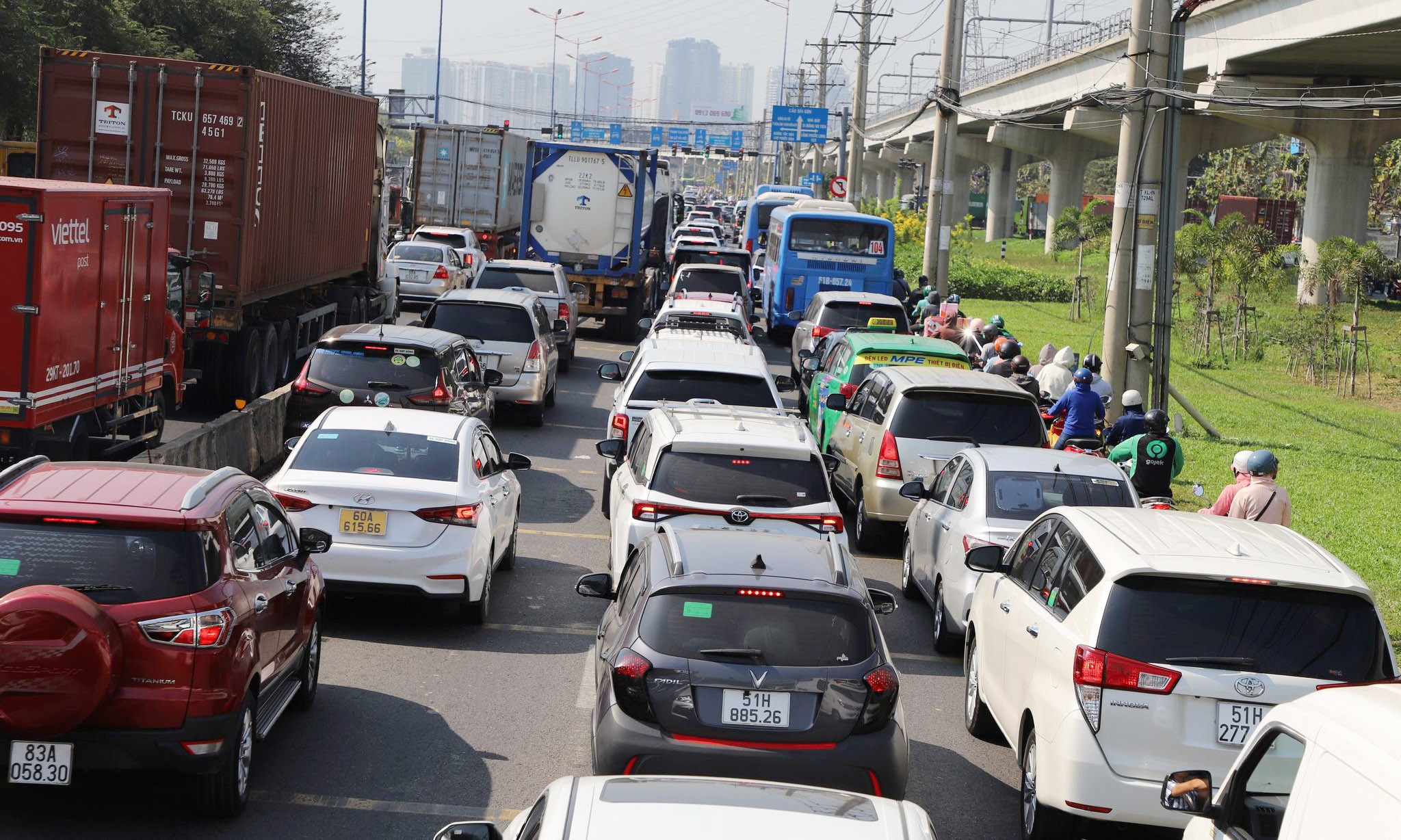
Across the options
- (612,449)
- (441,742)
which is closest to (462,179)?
(612,449)

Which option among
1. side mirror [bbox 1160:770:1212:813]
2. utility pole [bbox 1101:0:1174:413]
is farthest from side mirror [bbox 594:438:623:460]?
side mirror [bbox 1160:770:1212:813]

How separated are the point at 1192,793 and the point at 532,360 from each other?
16.7 m

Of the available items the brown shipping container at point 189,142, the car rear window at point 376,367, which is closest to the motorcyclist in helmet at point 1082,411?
the car rear window at point 376,367

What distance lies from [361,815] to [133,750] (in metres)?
1.23

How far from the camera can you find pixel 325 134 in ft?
79.5

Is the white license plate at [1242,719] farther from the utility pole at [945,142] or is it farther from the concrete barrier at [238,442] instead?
the utility pole at [945,142]

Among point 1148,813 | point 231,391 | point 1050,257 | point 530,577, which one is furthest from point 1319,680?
point 1050,257

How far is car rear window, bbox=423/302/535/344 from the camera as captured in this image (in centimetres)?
2141

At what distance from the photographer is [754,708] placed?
22.2 feet

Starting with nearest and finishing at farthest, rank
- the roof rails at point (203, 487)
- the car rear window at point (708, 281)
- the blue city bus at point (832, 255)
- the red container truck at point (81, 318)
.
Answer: the roof rails at point (203, 487) < the red container truck at point (81, 318) < the car rear window at point (708, 281) < the blue city bus at point (832, 255)

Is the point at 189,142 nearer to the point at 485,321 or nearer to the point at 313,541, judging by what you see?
the point at 485,321

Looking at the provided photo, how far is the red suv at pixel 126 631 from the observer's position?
666 centimetres

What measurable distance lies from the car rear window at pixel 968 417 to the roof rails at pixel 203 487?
7.82 metres

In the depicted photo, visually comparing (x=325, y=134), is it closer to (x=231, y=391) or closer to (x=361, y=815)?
(x=231, y=391)
